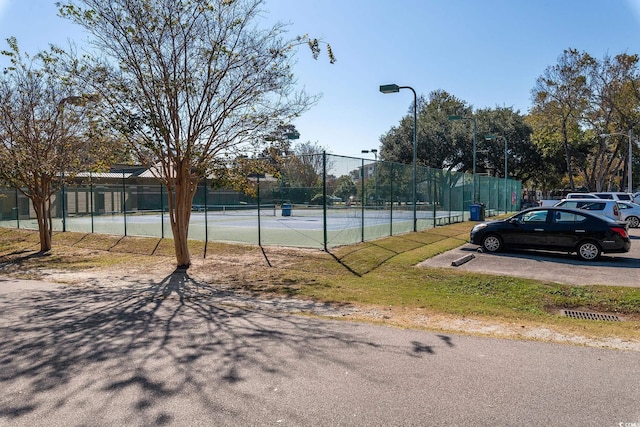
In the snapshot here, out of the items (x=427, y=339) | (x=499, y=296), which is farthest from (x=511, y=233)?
(x=427, y=339)

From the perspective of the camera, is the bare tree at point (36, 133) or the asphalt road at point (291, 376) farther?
the bare tree at point (36, 133)

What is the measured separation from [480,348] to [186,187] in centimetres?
890

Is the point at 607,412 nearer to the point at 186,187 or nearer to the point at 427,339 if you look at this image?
the point at 427,339

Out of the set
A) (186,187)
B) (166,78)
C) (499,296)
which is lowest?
(499,296)

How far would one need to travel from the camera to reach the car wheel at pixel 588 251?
41.7 ft

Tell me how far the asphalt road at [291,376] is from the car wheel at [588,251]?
26.5ft

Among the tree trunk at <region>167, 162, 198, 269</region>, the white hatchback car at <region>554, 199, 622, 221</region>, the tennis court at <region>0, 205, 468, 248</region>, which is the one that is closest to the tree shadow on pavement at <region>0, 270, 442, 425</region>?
the tree trunk at <region>167, 162, 198, 269</region>

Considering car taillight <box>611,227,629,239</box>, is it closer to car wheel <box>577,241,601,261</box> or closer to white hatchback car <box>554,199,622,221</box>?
car wheel <box>577,241,601,261</box>

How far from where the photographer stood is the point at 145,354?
555cm

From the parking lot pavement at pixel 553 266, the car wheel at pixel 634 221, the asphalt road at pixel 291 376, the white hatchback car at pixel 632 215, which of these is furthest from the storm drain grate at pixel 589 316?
the car wheel at pixel 634 221

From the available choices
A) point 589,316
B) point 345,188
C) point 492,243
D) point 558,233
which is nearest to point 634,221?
point 558,233

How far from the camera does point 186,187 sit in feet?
40.9

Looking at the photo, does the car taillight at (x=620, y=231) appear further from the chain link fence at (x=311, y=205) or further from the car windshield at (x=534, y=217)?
the chain link fence at (x=311, y=205)

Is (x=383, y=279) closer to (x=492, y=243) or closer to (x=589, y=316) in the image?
(x=589, y=316)
